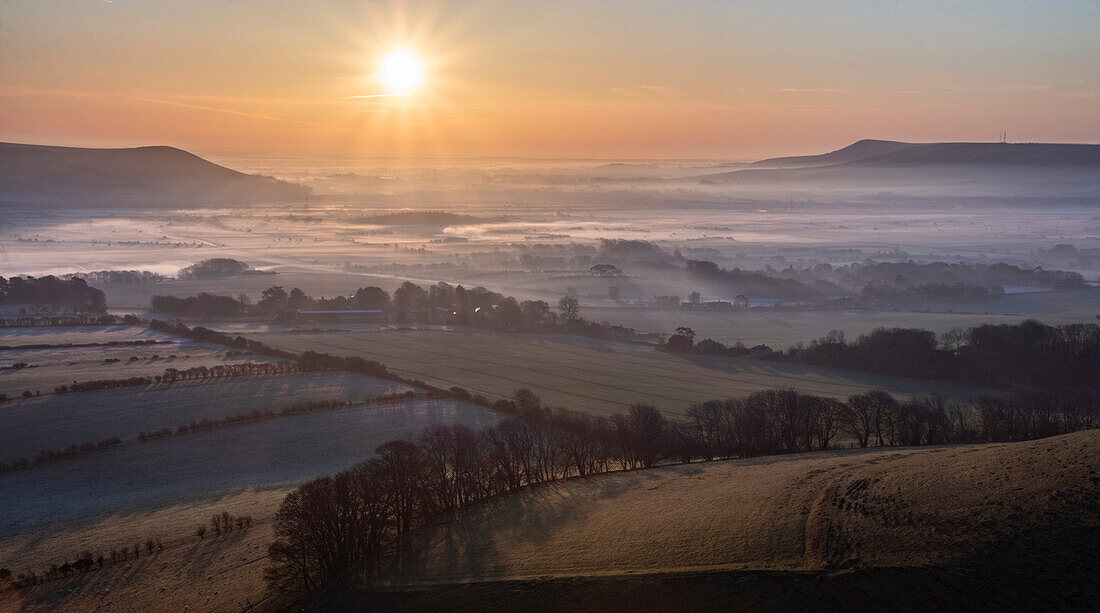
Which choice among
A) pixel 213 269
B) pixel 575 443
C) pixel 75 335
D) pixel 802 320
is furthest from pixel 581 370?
pixel 213 269

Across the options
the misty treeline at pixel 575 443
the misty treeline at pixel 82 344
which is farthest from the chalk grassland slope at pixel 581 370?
the misty treeline at pixel 82 344

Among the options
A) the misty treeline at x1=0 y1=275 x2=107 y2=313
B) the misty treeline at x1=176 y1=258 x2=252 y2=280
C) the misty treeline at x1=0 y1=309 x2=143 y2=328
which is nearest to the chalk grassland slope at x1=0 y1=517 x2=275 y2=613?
the misty treeline at x1=0 y1=309 x2=143 y2=328

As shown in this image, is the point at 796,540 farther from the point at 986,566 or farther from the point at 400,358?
the point at 400,358

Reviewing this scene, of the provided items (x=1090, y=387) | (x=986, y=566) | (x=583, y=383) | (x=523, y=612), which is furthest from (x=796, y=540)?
(x=1090, y=387)

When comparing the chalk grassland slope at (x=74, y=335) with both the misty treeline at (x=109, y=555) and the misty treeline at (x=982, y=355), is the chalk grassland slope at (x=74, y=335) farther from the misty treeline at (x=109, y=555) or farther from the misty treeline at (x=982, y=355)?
the misty treeline at (x=982, y=355)

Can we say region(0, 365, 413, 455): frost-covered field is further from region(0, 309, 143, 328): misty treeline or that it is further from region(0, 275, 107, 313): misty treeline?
region(0, 275, 107, 313): misty treeline

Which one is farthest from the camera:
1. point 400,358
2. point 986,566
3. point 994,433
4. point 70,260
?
point 70,260

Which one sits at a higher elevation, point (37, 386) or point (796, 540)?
point (37, 386)
